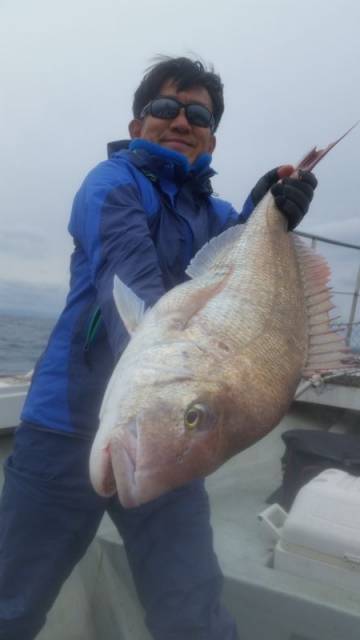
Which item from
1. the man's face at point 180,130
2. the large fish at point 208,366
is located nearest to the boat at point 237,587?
the large fish at point 208,366

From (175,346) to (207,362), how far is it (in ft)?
0.32

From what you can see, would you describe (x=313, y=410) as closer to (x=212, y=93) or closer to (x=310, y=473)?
(x=310, y=473)

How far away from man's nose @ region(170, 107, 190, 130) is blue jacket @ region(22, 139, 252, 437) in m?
0.14

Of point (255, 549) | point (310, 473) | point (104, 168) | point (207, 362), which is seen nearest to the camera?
point (207, 362)

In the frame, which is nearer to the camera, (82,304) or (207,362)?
(207,362)

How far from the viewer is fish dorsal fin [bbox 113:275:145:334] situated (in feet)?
4.99

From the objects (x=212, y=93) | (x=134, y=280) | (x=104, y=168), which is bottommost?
(x=134, y=280)

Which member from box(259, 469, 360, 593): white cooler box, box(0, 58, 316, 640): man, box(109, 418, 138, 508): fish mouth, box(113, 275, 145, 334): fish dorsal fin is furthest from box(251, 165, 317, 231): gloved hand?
box(259, 469, 360, 593): white cooler box

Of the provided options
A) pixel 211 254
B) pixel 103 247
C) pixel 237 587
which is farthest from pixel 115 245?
pixel 237 587

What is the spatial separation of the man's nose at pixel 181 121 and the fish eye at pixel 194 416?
1355mm

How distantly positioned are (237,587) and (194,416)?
5.14ft

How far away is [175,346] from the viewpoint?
1527mm

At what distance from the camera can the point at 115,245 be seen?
170cm

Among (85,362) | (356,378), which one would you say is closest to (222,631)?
(85,362)
